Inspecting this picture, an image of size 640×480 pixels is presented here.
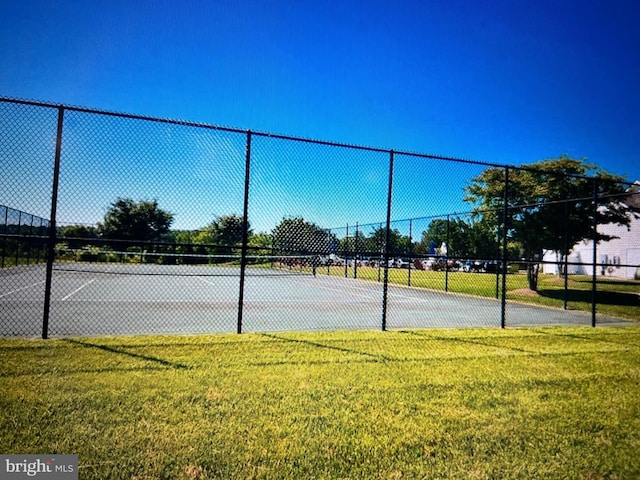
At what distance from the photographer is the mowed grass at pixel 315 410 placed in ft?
6.96

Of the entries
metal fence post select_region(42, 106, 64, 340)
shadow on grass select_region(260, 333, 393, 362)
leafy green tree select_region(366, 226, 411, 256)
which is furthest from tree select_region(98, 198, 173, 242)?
leafy green tree select_region(366, 226, 411, 256)

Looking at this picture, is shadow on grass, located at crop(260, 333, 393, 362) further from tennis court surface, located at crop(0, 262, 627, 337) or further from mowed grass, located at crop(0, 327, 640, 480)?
tennis court surface, located at crop(0, 262, 627, 337)

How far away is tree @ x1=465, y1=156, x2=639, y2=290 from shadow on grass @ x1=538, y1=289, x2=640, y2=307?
0.85m

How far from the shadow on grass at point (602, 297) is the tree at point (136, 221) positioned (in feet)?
41.8

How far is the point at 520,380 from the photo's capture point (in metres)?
3.71

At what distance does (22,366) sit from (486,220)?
1380 centimetres

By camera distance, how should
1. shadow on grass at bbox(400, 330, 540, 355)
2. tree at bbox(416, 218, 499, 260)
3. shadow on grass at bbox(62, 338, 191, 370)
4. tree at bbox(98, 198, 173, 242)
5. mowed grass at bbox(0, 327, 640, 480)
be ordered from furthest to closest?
tree at bbox(416, 218, 499, 260), tree at bbox(98, 198, 173, 242), shadow on grass at bbox(400, 330, 540, 355), shadow on grass at bbox(62, 338, 191, 370), mowed grass at bbox(0, 327, 640, 480)

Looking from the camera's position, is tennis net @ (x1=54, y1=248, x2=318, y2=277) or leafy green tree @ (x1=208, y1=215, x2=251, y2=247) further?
tennis net @ (x1=54, y1=248, x2=318, y2=277)

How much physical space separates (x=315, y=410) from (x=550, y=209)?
46.8ft

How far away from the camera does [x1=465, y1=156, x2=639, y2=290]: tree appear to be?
45.2 feet

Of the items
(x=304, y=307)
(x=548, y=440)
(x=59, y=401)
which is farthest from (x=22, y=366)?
(x=304, y=307)

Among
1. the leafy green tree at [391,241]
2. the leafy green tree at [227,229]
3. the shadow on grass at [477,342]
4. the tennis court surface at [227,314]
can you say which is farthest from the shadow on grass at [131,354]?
the leafy green tree at [391,241]

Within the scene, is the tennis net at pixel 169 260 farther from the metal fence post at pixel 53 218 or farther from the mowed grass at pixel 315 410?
the mowed grass at pixel 315 410

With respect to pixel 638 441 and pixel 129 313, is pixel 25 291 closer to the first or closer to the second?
pixel 129 313
